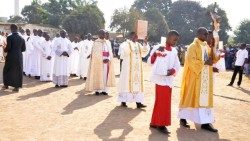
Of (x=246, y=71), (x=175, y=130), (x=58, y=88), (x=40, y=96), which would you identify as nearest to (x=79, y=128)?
(x=175, y=130)

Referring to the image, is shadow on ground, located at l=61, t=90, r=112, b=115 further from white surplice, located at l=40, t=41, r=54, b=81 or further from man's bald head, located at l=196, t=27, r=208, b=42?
man's bald head, located at l=196, t=27, r=208, b=42

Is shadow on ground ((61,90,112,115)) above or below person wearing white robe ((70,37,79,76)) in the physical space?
below

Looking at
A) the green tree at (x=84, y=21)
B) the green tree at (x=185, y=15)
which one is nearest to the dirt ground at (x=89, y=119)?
the green tree at (x=84, y=21)

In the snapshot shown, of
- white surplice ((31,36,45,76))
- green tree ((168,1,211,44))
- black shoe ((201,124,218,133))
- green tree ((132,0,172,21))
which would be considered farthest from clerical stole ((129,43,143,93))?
green tree ((132,0,172,21))

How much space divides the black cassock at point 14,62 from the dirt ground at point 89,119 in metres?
0.36

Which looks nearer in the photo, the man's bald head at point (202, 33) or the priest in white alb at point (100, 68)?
the man's bald head at point (202, 33)

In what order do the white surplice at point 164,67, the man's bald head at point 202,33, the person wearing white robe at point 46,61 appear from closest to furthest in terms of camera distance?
the white surplice at point 164,67 < the man's bald head at point 202,33 < the person wearing white robe at point 46,61

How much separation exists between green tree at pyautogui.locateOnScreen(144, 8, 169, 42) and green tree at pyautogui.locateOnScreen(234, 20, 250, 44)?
1175 cm

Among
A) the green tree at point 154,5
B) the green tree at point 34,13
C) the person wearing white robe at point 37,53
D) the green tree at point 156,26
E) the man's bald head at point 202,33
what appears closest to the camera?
the man's bald head at point 202,33

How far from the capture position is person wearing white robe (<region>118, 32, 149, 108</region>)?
383 inches

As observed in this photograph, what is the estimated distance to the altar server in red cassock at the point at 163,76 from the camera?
7.27 metres

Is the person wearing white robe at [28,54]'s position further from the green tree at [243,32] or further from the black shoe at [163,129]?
the green tree at [243,32]

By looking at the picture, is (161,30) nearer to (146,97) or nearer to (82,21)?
(82,21)

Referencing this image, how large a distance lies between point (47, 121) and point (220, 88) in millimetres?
9416
